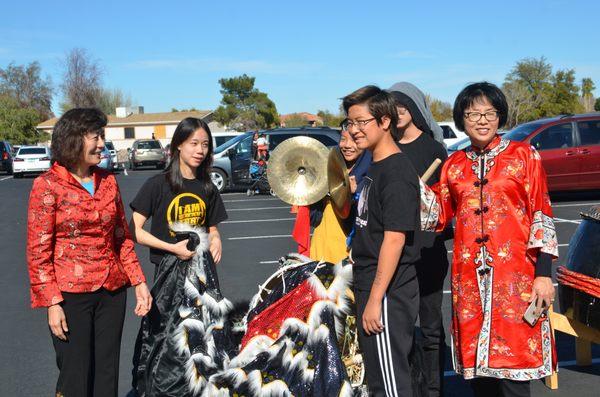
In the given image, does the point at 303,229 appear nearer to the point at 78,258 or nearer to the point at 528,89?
the point at 78,258

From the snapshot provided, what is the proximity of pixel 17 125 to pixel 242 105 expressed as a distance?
23117 mm

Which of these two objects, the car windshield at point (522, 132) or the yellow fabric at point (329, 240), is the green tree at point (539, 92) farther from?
the yellow fabric at point (329, 240)

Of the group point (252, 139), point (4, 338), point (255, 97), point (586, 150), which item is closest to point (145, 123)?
point (255, 97)

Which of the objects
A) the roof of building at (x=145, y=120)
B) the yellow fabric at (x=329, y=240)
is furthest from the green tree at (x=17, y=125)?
the yellow fabric at (x=329, y=240)

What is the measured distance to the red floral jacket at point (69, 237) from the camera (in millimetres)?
3428

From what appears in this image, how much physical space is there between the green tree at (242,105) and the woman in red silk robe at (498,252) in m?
65.3

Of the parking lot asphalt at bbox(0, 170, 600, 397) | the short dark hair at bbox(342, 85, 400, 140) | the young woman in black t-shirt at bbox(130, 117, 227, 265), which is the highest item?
the short dark hair at bbox(342, 85, 400, 140)

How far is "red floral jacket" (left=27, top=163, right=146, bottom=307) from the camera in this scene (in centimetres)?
343

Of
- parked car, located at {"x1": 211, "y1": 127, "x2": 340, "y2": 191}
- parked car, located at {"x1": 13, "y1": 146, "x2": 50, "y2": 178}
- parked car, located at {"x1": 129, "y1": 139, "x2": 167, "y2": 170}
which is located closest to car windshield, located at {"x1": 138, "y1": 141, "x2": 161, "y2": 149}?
parked car, located at {"x1": 129, "y1": 139, "x2": 167, "y2": 170}

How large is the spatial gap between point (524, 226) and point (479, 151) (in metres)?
0.43

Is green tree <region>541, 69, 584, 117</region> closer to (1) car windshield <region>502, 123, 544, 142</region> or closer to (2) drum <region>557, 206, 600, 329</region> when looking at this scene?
(1) car windshield <region>502, 123, 544, 142</region>

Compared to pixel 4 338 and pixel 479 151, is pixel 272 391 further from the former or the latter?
pixel 4 338

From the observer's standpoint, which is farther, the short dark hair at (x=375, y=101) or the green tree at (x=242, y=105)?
the green tree at (x=242, y=105)

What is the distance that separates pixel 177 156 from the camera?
4332 mm
